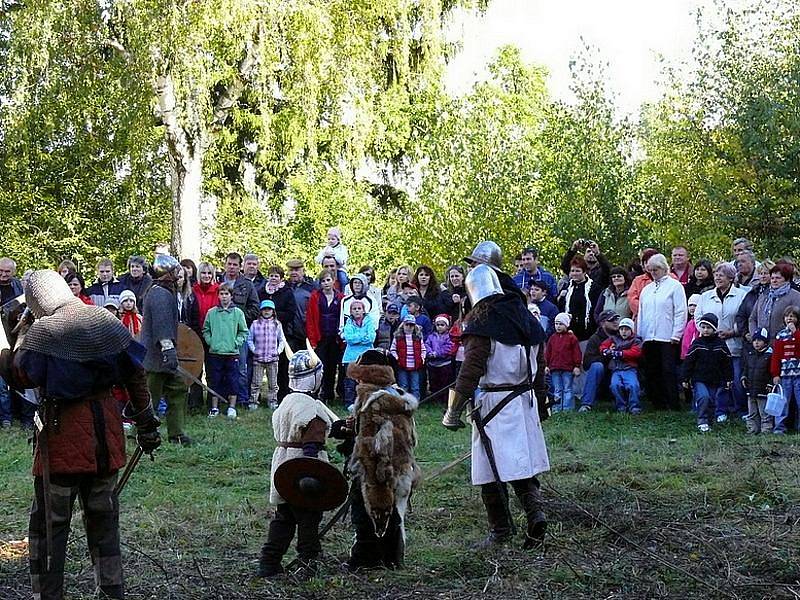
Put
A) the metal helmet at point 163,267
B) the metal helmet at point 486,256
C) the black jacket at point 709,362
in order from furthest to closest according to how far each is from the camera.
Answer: the black jacket at point 709,362, the metal helmet at point 163,267, the metal helmet at point 486,256

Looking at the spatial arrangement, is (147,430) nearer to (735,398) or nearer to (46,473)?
(46,473)

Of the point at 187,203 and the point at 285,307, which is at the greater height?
the point at 187,203

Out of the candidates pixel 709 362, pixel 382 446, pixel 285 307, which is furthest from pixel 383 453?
pixel 285 307

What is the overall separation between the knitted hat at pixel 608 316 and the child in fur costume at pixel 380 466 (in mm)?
7316

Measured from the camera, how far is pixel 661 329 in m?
13.1

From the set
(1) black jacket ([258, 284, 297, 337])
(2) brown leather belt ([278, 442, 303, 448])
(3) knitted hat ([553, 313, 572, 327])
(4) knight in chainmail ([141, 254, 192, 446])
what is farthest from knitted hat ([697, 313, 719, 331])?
(2) brown leather belt ([278, 442, 303, 448])

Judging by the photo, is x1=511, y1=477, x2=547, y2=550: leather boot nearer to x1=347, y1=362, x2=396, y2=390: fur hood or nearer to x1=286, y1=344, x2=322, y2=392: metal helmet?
x1=347, y1=362, x2=396, y2=390: fur hood

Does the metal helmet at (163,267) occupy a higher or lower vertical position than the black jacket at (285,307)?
higher

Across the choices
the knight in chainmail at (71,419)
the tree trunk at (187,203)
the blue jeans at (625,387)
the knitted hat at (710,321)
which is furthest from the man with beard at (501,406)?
the tree trunk at (187,203)

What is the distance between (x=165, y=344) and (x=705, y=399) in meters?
5.48

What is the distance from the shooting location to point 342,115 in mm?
22781

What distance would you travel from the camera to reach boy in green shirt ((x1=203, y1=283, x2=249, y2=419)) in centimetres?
1391

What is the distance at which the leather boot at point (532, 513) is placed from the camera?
22.9ft

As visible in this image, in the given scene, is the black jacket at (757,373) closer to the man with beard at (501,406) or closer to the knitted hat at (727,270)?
the knitted hat at (727,270)
